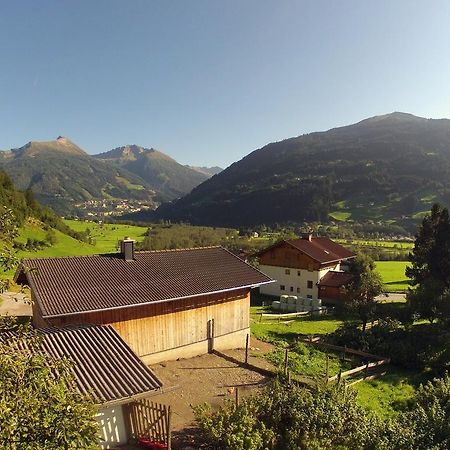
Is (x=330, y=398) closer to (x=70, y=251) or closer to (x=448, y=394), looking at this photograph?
(x=448, y=394)

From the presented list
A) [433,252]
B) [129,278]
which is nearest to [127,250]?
[129,278]

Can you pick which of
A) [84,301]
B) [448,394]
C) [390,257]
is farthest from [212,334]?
[390,257]

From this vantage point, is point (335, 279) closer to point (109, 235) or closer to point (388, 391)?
point (388, 391)

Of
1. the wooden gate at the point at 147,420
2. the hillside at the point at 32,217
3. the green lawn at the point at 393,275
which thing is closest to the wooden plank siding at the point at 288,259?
the green lawn at the point at 393,275

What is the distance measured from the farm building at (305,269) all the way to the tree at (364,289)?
12.1 feet

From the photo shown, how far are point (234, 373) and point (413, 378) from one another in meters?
10.1

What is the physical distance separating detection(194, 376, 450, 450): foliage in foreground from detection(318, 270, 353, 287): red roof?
3417 cm

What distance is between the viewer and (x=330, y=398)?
13102 mm

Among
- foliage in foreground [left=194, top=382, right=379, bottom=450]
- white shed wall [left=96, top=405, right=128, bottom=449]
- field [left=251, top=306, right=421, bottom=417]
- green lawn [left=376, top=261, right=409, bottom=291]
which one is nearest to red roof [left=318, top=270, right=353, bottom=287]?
green lawn [left=376, top=261, right=409, bottom=291]

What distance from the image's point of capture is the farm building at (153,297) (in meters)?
18.5

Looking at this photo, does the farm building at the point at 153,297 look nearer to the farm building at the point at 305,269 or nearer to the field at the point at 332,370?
the field at the point at 332,370

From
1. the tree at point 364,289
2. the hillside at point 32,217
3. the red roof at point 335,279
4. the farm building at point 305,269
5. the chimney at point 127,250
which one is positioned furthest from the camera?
the hillside at point 32,217

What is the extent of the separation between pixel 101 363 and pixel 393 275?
57.7 metres

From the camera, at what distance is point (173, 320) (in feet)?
68.8
